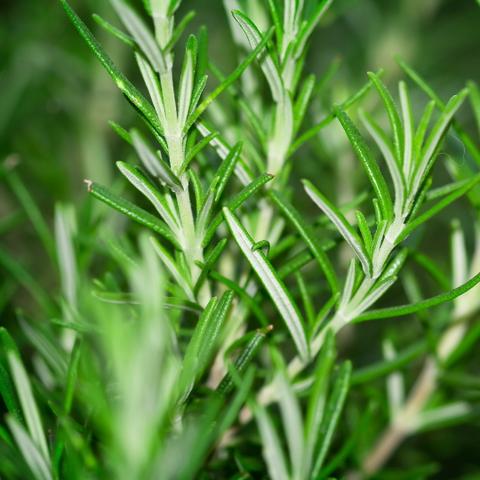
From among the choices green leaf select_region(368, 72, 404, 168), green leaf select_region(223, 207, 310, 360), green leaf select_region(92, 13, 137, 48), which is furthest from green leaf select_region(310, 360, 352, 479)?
green leaf select_region(92, 13, 137, 48)

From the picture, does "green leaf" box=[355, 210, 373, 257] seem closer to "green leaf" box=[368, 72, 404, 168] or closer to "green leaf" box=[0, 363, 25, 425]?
"green leaf" box=[368, 72, 404, 168]

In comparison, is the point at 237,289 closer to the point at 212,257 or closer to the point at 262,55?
the point at 212,257

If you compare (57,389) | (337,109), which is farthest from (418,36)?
(57,389)

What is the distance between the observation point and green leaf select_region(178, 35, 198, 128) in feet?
0.91

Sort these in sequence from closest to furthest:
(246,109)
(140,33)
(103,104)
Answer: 1. (140,33)
2. (246,109)
3. (103,104)

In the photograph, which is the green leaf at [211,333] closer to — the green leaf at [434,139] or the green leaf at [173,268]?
the green leaf at [173,268]

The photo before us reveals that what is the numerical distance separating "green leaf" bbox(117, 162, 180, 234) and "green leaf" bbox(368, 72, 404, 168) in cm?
16

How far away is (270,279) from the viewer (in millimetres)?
294

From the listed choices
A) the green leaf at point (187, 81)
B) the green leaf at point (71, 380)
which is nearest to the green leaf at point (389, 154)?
the green leaf at point (187, 81)

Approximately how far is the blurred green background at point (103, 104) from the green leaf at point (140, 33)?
305mm

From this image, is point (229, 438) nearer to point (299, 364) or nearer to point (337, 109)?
point (299, 364)

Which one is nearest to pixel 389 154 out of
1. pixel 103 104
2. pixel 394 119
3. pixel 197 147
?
pixel 394 119

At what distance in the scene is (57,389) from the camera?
42 centimetres

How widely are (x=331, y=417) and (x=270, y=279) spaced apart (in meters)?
0.10
